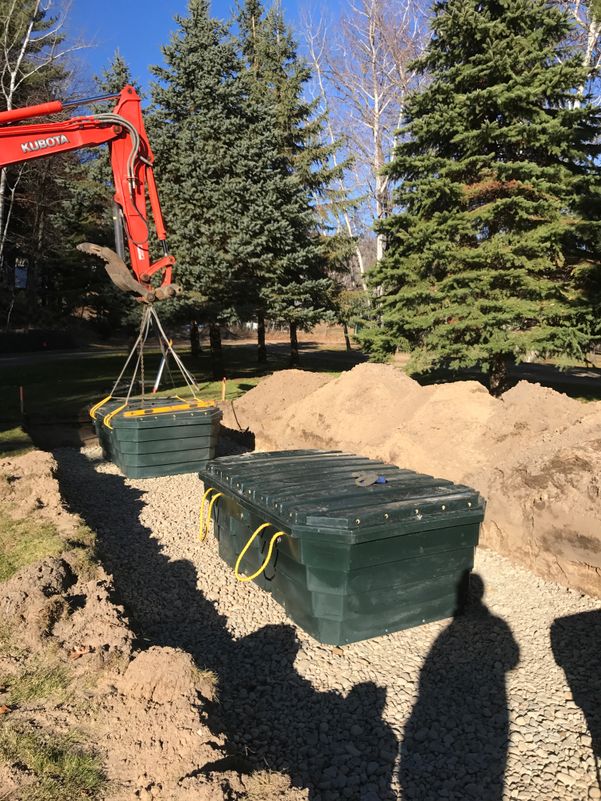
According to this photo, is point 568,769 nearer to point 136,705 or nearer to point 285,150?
point 136,705

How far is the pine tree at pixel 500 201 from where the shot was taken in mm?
11672

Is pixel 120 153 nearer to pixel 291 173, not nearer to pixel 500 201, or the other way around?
pixel 500 201

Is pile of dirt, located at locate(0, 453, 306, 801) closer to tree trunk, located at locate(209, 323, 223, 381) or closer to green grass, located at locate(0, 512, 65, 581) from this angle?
green grass, located at locate(0, 512, 65, 581)

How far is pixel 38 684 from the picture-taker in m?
3.00

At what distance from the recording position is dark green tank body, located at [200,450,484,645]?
12.8 ft

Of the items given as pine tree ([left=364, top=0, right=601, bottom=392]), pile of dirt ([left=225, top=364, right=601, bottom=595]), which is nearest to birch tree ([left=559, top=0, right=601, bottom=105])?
pine tree ([left=364, top=0, right=601, bottom=392])

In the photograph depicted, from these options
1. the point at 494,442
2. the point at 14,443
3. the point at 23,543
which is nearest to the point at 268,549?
the point at 23,543

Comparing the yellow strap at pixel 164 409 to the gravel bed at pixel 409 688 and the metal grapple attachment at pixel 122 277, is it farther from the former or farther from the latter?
the gravel bed at pixel 409 688

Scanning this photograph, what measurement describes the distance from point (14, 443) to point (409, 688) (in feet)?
26.8

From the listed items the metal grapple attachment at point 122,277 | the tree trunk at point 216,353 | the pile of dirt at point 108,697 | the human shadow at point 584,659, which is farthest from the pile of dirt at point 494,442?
the tree trunk at point 216,353

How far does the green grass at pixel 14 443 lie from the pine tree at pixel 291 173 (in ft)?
28.2

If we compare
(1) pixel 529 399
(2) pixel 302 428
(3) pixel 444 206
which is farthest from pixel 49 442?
(3) pixel 444 206

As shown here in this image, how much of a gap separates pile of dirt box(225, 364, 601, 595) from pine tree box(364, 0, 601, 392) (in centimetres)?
406

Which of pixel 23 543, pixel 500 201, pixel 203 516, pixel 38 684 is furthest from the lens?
pixel 500 201
